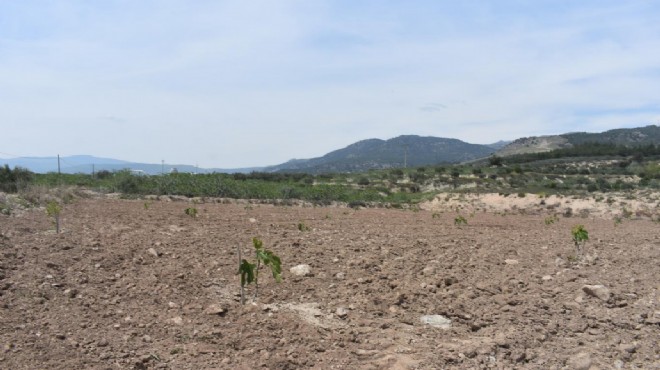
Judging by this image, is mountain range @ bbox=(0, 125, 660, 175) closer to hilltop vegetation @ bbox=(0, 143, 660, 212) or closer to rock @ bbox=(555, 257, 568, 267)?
hilltop vegetation @ bbox=(0, 143, 660, 212)

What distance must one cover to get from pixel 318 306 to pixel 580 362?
9.06 ft

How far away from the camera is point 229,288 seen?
6695 mm

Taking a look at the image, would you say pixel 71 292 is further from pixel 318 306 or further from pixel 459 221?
pixel 459 221

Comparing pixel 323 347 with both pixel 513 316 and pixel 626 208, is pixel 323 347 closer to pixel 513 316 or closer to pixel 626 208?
pixel 513 316

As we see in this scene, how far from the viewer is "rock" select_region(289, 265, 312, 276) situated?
740cm

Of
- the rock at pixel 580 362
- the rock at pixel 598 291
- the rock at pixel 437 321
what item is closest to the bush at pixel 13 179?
the rock at pixel 437 321

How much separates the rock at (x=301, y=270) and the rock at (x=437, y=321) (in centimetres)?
208

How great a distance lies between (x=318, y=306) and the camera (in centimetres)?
614

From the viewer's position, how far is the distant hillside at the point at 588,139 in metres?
98.6

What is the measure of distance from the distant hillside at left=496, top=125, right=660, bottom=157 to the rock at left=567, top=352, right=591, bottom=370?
3913 inches

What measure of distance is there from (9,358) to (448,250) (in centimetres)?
707

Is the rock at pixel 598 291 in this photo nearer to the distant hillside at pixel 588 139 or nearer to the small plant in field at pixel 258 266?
the small plant in field at pixel 258 266

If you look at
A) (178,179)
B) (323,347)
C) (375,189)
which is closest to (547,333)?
(323,347)

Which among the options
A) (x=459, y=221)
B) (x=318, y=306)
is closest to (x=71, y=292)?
(x=318, y=306)
